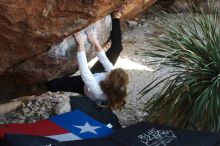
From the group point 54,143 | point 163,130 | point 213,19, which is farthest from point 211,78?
point 54,143

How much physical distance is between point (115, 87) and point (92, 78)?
263 millimetres

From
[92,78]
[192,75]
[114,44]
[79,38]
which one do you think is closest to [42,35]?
[79,38]

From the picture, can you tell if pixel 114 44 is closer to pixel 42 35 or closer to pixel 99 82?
pixel 99 82

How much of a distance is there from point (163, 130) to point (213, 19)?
69.4 inches

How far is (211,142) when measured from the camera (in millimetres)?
4219

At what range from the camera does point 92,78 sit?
17.7 ft

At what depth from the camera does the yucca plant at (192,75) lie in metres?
5.25

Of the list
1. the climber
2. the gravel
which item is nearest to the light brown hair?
the climber

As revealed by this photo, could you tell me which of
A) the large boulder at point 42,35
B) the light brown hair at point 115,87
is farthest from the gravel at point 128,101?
the light brown hair at point 115,87

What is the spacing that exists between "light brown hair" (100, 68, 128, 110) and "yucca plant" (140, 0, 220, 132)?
47cm

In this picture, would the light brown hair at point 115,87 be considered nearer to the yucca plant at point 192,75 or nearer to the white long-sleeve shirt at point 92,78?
the white long-sleeve shirt at point 92,78

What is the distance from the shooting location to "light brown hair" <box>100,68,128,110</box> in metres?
5.36

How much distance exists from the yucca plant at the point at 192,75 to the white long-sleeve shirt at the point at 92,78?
0.55 m

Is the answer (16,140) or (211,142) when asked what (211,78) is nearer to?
(211,142)
